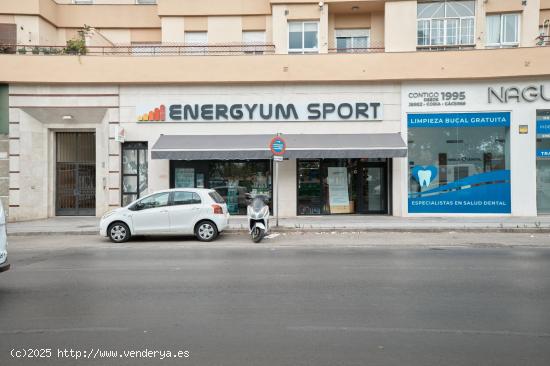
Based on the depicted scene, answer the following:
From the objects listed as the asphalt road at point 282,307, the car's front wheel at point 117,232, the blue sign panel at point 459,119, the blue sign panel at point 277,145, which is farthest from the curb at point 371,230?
the blue sign panel at point 459,119

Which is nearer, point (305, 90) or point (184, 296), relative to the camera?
point (184, 296)

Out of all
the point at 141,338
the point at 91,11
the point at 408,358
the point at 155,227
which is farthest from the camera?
the point at 91,11

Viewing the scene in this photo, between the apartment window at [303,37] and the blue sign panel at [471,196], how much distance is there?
24.7 ft

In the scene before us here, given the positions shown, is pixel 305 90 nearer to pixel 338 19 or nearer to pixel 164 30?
pixel 338 19

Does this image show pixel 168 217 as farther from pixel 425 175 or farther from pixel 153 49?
pixel 153 49

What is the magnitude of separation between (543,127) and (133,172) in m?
16.8

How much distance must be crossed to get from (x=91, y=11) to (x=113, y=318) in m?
21.0

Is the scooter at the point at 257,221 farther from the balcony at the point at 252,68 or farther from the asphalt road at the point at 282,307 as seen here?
the balcony at the point at 252,68

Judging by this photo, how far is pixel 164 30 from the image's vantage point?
21969mm

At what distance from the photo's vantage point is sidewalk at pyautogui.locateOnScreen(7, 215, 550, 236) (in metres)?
15.2

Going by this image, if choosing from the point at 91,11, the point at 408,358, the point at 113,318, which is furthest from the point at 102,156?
the point at 408,358

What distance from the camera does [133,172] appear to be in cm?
1950

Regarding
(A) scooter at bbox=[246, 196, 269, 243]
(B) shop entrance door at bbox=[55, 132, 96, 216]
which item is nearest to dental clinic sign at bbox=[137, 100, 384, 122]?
(B) shop entrance door at bbox=[55, 132, 96, 216]

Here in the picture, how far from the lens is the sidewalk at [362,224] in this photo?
597 inches
